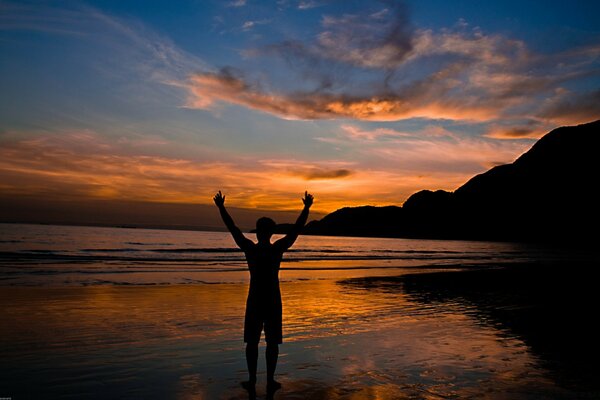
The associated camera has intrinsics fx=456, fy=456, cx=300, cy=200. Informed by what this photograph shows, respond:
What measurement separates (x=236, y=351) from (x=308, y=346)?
1.36 metres

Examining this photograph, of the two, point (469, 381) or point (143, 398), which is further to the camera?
point (469, 381)

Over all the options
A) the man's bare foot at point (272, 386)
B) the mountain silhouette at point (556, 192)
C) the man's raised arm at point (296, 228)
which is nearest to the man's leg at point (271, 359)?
the man's bare foot at point (272, 386)

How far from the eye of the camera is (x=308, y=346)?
28.0 ft

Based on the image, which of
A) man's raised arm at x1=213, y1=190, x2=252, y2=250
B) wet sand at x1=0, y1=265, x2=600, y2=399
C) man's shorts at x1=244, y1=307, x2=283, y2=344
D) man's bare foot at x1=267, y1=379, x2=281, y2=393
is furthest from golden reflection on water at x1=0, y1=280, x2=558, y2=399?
man's raised arm at x1=213, y1=190, x2=252, y2=250

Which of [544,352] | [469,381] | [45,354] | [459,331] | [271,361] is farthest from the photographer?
[459,331]

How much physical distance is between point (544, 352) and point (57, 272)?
21.6 meters

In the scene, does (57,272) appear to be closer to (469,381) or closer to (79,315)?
(79,315)

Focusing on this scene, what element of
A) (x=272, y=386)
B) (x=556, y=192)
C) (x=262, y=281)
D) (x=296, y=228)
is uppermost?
(x=556, y=192)

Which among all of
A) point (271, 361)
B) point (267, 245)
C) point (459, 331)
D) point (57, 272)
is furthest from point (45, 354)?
point (57, 272)

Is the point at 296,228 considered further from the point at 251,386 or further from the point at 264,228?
the point at 251,386

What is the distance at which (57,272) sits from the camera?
885 inches

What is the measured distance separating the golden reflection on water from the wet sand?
0.03m

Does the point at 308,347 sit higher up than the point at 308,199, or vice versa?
the point at 308,199

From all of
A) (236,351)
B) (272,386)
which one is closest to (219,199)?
(272,386)
